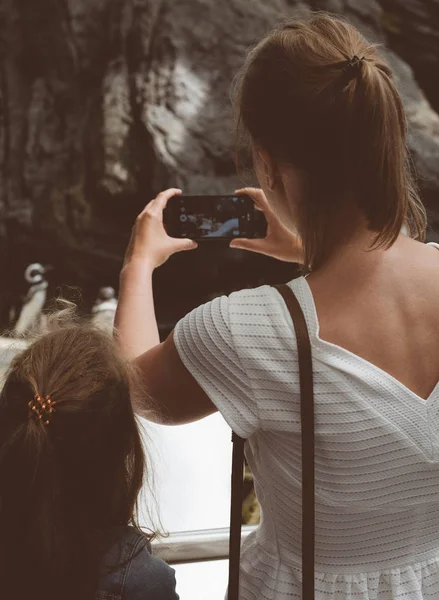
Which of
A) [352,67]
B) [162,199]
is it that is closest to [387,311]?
[352,67]

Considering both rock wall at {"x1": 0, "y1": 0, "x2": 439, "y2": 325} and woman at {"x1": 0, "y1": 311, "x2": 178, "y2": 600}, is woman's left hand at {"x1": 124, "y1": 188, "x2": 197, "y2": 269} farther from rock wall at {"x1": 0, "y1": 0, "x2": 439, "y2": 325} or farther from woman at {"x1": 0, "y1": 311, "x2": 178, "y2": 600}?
rock wall at {"x1": 0, "y1": 0, "x2": 439, "y2": 325}

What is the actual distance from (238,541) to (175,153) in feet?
5.17

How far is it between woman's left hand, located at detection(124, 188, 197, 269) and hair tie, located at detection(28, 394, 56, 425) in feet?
1.28

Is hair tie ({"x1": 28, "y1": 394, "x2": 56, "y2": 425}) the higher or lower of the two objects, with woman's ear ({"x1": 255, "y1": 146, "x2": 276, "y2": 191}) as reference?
lower

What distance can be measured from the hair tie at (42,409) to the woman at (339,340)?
15cm

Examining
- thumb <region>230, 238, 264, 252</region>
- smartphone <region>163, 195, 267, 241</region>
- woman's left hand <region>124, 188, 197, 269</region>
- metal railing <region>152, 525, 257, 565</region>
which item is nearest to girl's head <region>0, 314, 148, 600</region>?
woman's left hand <region>124, 188, 197, 269</region>

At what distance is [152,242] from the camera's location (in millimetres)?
1372

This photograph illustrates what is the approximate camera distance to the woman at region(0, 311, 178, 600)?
947mm

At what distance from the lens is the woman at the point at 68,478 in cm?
95

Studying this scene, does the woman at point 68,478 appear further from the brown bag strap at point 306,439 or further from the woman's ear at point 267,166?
the woman's ear at point 267,166

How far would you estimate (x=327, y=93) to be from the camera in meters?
0.84

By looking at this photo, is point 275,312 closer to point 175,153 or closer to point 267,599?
point 267,599

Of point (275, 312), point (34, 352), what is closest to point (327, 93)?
point (275, 312)

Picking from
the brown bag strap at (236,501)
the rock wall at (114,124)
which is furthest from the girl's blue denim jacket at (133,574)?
the rock wall at (114,124)
